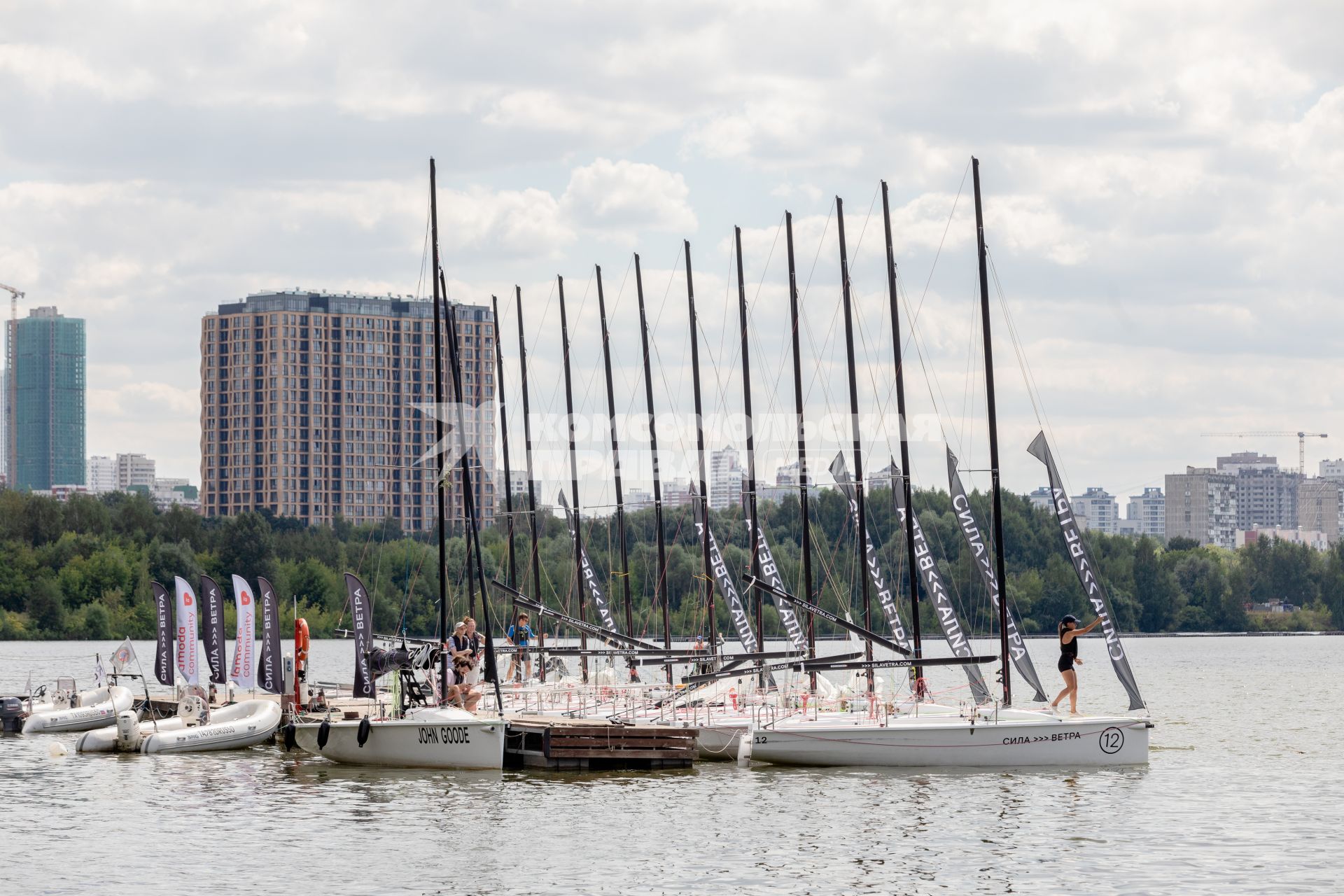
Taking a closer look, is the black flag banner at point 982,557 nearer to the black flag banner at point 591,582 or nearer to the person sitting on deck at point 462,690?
the person sitting on deck at point 462,690

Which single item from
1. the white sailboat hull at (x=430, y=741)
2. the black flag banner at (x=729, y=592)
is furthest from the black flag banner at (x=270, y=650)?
the black flag banner at (x=729, y=592)

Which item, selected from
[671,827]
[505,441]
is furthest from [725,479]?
[671,827]

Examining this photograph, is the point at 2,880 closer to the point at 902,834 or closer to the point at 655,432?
the point at 902,834

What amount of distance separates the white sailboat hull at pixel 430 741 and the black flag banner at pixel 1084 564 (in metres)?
14.0

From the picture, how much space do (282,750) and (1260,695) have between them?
5421 centimetres

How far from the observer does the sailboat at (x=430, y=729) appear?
42.8 m

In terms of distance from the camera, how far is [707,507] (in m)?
56.6

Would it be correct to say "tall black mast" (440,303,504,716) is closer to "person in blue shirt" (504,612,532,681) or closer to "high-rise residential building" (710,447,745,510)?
"person in blue shirt" (504,612,532,681)

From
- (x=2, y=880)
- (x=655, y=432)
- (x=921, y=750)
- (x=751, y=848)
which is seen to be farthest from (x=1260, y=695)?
(x=2, y=880)

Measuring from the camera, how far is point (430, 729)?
42969 mm

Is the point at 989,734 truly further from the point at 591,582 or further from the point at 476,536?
the point at 591,582

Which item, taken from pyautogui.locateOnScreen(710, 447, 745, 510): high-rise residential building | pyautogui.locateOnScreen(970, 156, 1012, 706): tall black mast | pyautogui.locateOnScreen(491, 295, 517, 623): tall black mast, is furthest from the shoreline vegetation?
pyautogui.locateOnScreen(970, 156, 1012, 706): tall black mast

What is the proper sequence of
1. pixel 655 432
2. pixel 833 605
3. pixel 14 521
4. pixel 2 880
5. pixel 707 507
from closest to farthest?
pixel 2 880 < pixel 707 507 < pixel 655 432 < pixel 833 605 < pixel 14 521

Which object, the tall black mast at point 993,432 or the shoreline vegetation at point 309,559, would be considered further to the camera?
the shoreline vegetation at point 309,559
